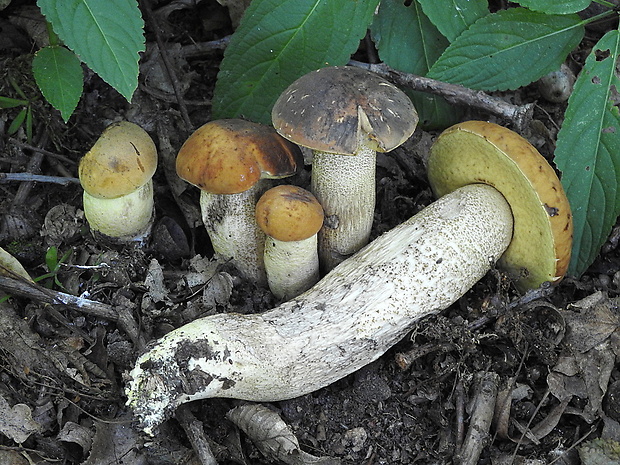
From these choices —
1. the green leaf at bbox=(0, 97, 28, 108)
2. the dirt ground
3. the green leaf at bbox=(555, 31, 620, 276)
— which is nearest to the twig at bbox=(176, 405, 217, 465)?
the dirt ground

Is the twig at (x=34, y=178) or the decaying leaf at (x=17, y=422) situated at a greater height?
the twig at (x=34, y=178)

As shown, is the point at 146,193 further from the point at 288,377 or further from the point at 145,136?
the point at 288,377

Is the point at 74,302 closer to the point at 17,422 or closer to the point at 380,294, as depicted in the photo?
the point at 17,422

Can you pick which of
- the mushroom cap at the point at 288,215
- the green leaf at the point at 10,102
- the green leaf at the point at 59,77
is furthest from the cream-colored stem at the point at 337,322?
the green leaf at the point at 10,102

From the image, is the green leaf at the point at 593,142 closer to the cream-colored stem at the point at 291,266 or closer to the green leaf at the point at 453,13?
the green leaf at the point at 453,13

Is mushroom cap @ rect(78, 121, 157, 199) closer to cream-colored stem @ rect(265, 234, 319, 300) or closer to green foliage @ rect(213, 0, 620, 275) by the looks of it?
green foliage @ rect(213, 0, 620, 275)
